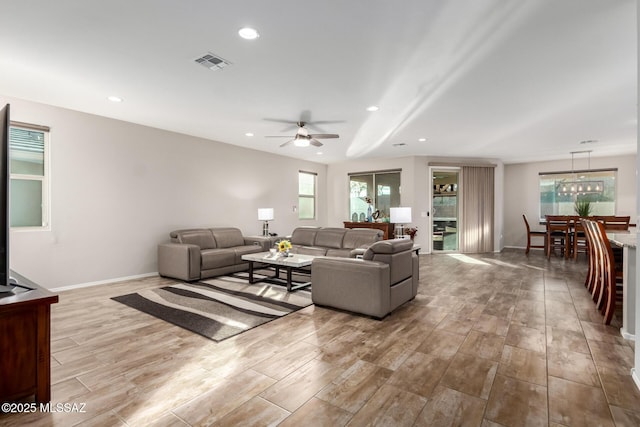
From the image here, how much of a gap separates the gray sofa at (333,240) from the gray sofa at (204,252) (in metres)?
0.74

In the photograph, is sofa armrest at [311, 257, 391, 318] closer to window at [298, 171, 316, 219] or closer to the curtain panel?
window at [298, 171, 316, 219]

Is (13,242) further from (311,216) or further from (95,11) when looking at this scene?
(311,216)

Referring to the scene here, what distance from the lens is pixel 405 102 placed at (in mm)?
4070

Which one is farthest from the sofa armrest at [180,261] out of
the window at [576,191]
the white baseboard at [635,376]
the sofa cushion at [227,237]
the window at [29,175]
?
the window at [576,191]

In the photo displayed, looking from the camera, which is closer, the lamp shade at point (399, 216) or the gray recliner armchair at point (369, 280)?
the gray recliner armchair at point (369, 280)

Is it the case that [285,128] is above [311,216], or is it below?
above

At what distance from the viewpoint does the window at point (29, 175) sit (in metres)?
4.07

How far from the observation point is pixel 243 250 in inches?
223

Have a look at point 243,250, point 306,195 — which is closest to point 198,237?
point 243,250

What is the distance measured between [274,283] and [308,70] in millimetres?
3042

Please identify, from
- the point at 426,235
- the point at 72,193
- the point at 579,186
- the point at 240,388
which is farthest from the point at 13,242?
the point at 579,186

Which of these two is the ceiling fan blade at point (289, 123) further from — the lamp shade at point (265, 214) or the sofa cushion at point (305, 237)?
the sofa cushion at point (305, 237)

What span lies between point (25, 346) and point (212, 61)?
2629mm

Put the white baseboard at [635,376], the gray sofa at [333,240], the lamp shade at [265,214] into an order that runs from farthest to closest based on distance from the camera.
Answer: the lamp shade at [265,214]
the gray sofa at [333,240]
the white baseboard at [635,376]
